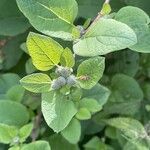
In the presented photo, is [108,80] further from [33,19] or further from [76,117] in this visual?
[33,19]

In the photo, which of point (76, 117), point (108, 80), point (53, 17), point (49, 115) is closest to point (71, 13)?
point (53, 17)

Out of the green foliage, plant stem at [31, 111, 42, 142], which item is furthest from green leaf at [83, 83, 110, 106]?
plant stem at [31, 111, 42, 142]

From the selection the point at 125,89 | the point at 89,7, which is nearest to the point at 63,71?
the point at 89,7

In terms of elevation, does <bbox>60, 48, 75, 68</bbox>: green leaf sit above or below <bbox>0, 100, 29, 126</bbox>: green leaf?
above

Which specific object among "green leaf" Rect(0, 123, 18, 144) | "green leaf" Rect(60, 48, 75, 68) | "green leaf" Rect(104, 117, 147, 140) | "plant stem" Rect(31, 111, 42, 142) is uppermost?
"green leaf" Rect(60, 48, 75, 68)

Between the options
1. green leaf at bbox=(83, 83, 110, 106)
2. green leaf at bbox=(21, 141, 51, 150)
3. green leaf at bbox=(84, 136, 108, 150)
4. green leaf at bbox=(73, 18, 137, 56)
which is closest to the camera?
green leaf at bbox=(73, 18, 137, 56)

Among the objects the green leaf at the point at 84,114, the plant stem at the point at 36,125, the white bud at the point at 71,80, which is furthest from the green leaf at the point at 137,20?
the plant stem at the point at 36,125

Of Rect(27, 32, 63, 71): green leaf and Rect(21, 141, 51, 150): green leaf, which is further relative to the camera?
Rect(21, 141, 51, 150): green leaf

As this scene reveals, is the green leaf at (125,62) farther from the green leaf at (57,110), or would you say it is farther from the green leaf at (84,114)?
the green leaf at (57,110)

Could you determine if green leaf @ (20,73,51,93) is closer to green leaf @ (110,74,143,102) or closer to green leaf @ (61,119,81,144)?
green leaf @ (61,119,81,144)
